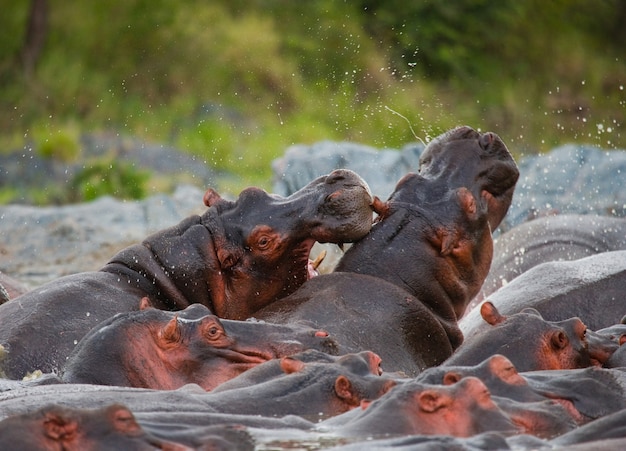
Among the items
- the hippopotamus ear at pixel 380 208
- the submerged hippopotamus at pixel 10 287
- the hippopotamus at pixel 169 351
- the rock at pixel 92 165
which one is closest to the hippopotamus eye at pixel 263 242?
the hippopotamus ear at pixel 380 208

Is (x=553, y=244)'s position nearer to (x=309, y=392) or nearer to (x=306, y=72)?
(x=309, y=392)

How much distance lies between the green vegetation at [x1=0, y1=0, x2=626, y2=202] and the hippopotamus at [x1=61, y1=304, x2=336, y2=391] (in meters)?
13.5

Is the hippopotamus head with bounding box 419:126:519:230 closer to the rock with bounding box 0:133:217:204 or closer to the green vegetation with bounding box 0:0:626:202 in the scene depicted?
the rock with bounding box 0:133:217:204

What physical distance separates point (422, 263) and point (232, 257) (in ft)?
2.87

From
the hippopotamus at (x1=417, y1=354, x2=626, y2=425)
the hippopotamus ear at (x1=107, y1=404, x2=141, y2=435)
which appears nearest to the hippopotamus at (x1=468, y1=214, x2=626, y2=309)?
the hippopotamus at (x1=417, y1=354, x2=626, y2=425)

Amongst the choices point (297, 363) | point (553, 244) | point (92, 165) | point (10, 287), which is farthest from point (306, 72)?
point (297, 363)

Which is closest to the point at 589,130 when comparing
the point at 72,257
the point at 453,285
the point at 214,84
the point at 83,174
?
the point at 214,84

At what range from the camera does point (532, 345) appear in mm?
5352

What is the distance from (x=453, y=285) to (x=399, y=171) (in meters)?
5.58

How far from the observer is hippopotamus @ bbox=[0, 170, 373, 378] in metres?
6.54

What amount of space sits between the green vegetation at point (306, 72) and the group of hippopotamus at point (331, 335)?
12094mm

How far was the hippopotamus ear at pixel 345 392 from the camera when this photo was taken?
4578 millimetres

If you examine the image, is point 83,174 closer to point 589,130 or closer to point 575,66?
point 589,130

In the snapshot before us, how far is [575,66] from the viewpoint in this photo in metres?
24.1
